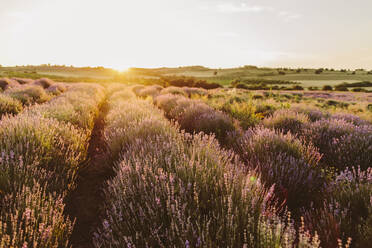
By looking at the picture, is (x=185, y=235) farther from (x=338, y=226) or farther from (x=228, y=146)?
(x=228, y=146)

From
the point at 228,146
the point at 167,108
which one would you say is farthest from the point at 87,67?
the point at 228,146

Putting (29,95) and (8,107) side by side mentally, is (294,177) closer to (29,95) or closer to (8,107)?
(8,107)

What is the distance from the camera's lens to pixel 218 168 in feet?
7.66

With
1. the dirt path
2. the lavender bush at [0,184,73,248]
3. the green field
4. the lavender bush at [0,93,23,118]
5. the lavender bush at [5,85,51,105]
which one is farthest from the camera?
the green field

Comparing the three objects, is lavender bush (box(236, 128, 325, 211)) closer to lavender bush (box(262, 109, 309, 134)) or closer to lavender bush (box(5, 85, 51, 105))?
lavender bush (box(262, 109, 309, 134))

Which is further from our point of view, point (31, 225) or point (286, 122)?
point (286, 122)

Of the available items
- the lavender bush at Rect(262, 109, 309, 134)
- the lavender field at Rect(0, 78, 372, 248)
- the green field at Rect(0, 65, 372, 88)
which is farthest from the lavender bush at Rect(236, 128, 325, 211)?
the green field at Rect(0, 65, 372, 88)

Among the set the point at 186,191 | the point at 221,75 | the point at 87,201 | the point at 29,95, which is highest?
the point at 221,75

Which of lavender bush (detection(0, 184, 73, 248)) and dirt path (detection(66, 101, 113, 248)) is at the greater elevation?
lavender bush (detection(0, 184, 73, 248))

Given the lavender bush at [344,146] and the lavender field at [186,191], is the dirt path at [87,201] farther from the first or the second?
the lavender bush at [344,146]

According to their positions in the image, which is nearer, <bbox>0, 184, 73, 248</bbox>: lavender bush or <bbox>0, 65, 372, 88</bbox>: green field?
<bbox>0, 184, 73, 248</bbox>: lavender bush

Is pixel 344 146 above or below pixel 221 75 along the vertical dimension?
below

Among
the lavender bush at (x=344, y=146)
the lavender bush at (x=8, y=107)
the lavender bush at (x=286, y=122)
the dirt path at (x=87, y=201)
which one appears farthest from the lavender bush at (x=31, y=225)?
the lavender bush at (x=8, y=107)

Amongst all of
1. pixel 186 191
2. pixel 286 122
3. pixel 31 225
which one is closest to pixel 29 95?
pixel 31 225
